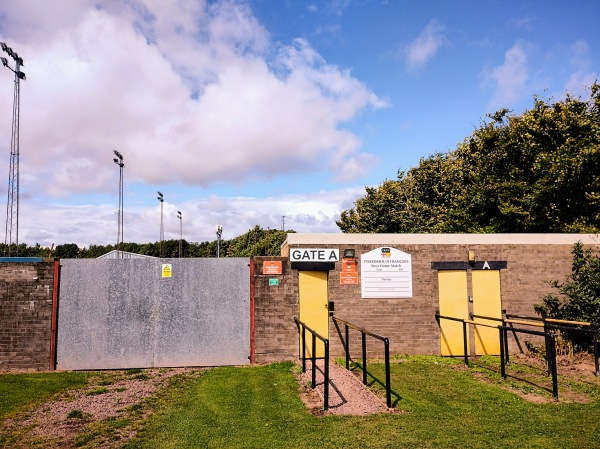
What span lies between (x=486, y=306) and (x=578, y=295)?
6.61 feet

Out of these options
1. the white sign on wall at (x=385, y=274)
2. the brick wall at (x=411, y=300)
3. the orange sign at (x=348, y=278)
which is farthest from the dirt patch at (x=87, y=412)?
the white sign on wall at (x=385, y=274)

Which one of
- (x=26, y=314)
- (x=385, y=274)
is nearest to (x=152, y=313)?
(x=26, y=314)

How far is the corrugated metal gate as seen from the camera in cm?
1061

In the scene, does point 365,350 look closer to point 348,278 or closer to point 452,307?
point 348,278

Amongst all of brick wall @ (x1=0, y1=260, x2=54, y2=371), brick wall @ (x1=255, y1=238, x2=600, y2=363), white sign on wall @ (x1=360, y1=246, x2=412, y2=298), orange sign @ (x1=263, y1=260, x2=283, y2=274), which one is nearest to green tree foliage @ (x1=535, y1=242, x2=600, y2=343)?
brick wall @ (x1=255, y1=238, x2=600, y2=363)

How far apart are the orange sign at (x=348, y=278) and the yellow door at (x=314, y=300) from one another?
0.41 meters

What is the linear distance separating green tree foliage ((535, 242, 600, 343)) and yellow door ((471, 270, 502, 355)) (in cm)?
107

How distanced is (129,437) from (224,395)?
7.43ft

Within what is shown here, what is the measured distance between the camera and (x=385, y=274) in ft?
37.5

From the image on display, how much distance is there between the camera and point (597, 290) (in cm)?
1108

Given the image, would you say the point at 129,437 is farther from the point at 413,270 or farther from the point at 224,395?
the point at 413,270

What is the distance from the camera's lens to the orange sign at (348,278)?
37.1ft

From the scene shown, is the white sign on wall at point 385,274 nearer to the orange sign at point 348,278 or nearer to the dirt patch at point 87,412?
the orange sign at point 348,278

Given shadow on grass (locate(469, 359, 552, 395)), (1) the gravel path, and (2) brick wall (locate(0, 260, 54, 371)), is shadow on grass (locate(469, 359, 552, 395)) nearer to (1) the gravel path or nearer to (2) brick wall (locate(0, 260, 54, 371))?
(1) the gravel path
